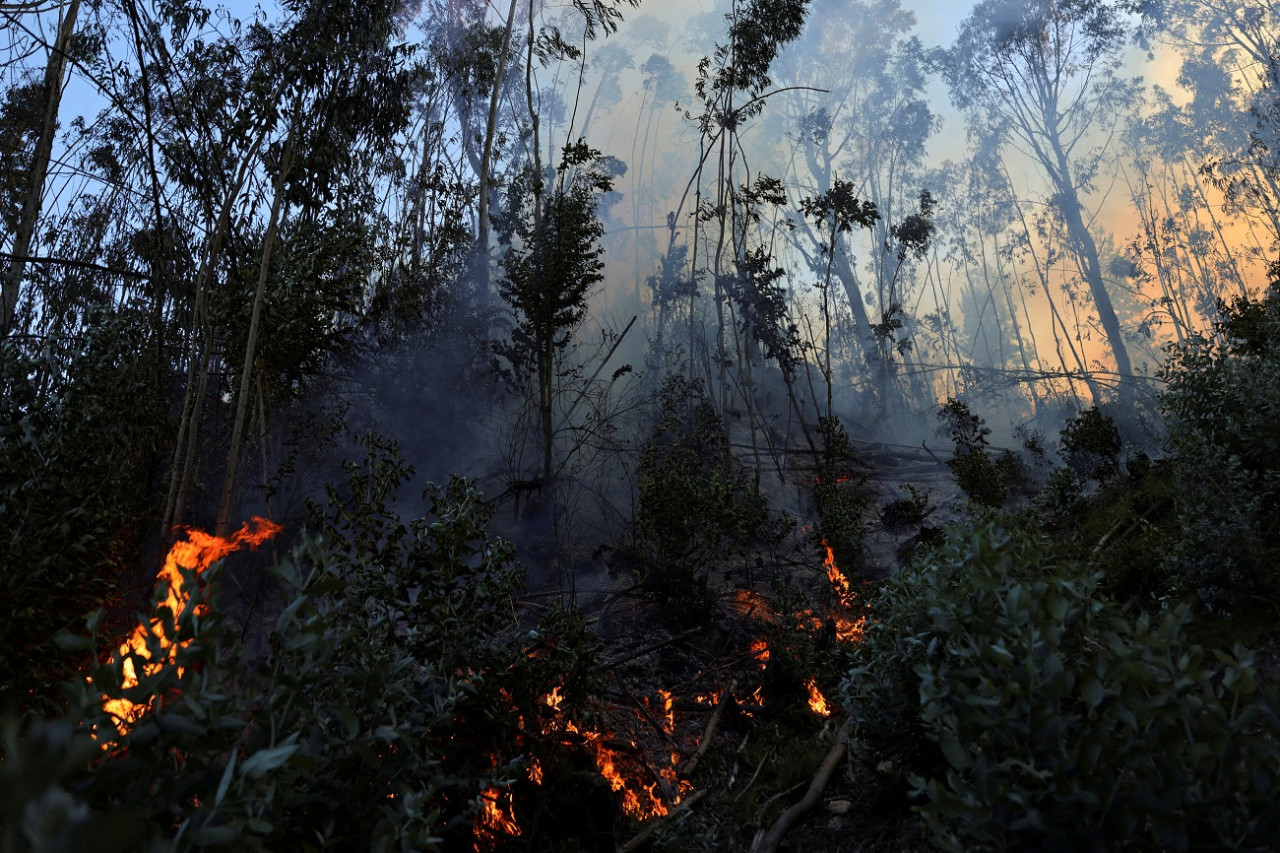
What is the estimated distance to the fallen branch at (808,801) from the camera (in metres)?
3.81

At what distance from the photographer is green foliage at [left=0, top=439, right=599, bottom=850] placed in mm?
1265

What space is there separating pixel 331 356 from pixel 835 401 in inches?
719

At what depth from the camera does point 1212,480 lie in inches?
204

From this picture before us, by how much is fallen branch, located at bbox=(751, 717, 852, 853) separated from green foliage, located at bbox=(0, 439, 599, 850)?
1208 millimetres

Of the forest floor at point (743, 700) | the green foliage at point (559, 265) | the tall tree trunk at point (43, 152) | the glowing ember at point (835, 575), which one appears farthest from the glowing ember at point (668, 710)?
the tall tree trunk at point (43, 152)

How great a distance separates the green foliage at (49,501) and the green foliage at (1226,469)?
7048 mm

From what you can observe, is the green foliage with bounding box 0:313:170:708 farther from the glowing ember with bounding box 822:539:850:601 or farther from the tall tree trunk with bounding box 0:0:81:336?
the glowing ember with bounding box 822:539:850:601

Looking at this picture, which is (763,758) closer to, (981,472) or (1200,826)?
(1200,826)

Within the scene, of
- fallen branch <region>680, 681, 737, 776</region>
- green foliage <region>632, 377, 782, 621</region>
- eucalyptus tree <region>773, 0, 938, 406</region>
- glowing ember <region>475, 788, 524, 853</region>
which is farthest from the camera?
eucalyptus tree <region>773, 0, 938, 406</region>

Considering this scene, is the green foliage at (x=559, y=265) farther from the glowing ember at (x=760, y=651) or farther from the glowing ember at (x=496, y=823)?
the glowing ember at (x=496, y=823)

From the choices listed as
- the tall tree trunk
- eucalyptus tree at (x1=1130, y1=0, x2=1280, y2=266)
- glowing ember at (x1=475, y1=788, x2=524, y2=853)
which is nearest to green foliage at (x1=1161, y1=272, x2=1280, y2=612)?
glowing ember at (x1=475, y1=788, x2=524, y2=853)

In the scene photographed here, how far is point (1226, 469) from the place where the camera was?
513cm

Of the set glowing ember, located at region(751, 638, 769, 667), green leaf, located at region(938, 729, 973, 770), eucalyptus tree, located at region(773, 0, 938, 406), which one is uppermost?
eucalyptus tree, located at region(773, 0, 938, 406)

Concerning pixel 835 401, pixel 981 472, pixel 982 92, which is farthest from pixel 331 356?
pixel 982 92
